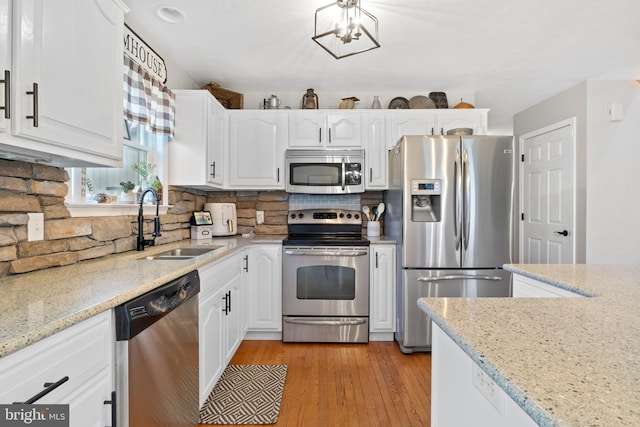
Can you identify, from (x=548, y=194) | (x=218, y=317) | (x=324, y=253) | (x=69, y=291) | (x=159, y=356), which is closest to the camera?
(x=69, y=291)

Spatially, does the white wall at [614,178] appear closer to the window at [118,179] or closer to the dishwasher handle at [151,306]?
the dishwasher handle at [151,306]

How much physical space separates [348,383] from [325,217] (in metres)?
1.59

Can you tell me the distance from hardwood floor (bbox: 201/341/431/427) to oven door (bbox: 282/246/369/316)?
33 cm

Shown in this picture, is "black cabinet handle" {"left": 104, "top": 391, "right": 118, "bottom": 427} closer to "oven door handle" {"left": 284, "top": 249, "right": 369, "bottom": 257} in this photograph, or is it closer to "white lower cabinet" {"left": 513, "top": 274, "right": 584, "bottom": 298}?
"white lower cabinet" {"left": 513, "top": 274, "right": 584, "bottom": 298}

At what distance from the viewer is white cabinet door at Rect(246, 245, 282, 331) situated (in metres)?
2.87

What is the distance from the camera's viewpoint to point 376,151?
10.4ft

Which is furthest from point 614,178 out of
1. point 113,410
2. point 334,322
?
point 113,410

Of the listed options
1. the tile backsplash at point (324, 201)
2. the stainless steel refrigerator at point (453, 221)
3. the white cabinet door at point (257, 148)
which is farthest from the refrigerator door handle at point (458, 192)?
the white cabinet door at point (257, 148)

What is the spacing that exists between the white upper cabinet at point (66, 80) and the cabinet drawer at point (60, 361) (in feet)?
2.08

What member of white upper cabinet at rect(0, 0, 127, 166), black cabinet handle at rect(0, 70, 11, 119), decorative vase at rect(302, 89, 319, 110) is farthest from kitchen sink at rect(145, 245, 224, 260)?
decorative vase at rect(302, 89, 319, 110)

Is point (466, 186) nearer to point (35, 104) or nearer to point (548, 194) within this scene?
point (548, 194)

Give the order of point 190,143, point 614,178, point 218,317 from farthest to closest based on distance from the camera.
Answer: point 614,178 < point 190,143 < point 218,317

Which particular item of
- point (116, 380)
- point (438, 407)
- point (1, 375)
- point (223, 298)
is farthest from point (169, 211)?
point (438, 407)

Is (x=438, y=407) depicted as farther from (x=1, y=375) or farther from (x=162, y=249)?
(x=162, y=249)
